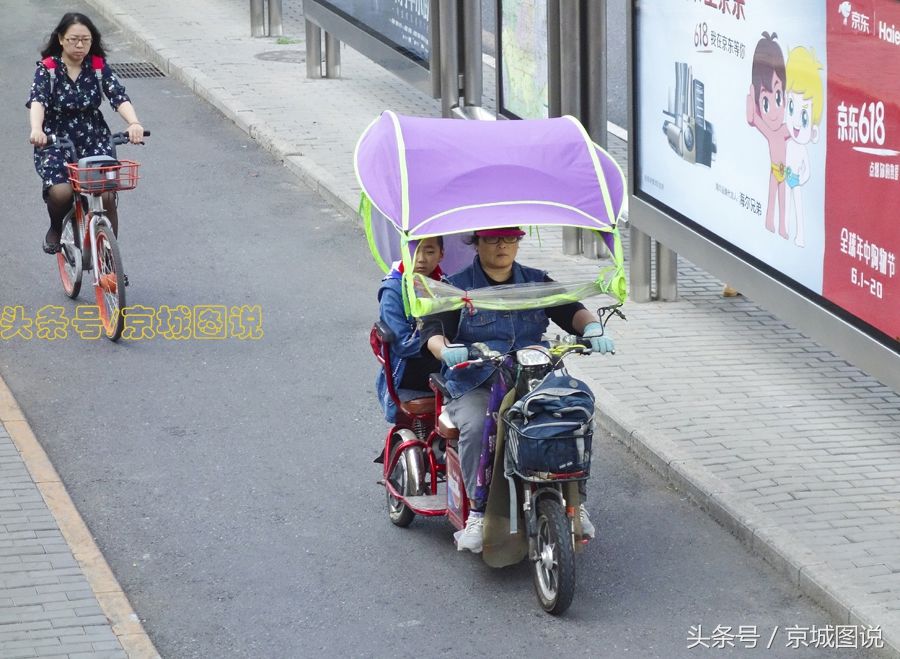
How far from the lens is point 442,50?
13.5m

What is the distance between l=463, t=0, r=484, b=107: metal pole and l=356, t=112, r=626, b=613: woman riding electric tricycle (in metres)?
6.25

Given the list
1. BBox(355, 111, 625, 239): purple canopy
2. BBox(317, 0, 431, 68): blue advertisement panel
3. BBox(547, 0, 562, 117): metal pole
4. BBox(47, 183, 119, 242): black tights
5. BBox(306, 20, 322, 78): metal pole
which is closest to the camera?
BBox(355, 111, 625, 239): purple canopy

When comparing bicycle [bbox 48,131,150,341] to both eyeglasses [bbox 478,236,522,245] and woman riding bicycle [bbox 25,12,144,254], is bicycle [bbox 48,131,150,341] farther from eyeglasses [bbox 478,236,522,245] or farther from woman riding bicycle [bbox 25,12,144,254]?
eyeglasses [bbox 478,236,522,245]

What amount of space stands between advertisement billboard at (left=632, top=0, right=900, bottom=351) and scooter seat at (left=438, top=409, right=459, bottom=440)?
7.19 feet

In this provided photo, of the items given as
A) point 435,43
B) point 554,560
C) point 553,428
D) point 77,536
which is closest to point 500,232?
point 553,428

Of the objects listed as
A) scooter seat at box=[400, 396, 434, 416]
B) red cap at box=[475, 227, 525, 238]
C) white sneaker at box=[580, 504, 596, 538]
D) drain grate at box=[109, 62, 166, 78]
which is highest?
red cap at box=[475, 227, 525, 238]

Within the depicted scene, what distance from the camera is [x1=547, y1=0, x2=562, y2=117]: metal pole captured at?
11336 mm

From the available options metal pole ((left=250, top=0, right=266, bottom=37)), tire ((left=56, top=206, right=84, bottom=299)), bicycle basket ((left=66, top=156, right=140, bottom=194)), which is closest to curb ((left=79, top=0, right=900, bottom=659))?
bicycle basket ((left=66, top=156, right=140, bottom=194))

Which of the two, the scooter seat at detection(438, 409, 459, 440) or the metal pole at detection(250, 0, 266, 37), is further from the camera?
the metal pole at detection(250, 0, 266, 37)

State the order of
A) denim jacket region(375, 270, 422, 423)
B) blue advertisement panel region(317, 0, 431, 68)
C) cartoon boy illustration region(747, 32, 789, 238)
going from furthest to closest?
blue advertisement panel region(317, 0, 431, 68) → cartoon boy illustration region(747, 32, 789, 238) → denim jacket region(375, 270, 422, 423)

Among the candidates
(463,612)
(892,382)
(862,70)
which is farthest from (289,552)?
(862,70)

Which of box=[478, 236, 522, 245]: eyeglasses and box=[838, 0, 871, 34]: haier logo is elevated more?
box=[838, 0, 871, 34]: haier logo

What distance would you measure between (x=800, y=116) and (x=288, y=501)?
3.38 meters

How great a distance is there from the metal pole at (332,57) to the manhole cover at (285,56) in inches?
34.3
